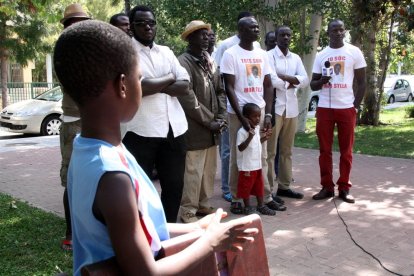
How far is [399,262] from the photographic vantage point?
4.08 m

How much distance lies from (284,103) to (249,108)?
910 millimetres

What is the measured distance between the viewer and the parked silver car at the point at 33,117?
13.2m

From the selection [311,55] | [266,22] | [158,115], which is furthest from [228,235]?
[311,55]

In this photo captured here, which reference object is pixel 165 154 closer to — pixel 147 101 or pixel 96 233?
pixel 147 101

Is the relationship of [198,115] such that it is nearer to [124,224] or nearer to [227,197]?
[227,197]

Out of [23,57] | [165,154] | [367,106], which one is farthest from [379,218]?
[23,57]

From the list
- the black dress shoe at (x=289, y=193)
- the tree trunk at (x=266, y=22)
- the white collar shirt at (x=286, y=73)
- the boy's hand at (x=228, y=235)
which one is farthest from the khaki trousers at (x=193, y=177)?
the tree trunk at (x=266, y=22)

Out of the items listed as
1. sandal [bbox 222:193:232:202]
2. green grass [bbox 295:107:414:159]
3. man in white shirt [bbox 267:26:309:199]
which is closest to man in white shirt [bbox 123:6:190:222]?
sandal [bbox 222:193:232:202]

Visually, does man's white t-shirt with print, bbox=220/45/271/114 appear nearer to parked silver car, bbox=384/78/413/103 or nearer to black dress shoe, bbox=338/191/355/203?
black dress shoe, bbox=338/191/355/203

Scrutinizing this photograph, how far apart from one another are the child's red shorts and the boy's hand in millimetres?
3639

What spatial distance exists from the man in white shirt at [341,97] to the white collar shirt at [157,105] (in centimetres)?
248

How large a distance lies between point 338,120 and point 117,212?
5.08 meters

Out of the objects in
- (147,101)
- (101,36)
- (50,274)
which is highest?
(101,36)

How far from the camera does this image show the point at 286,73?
611cm
